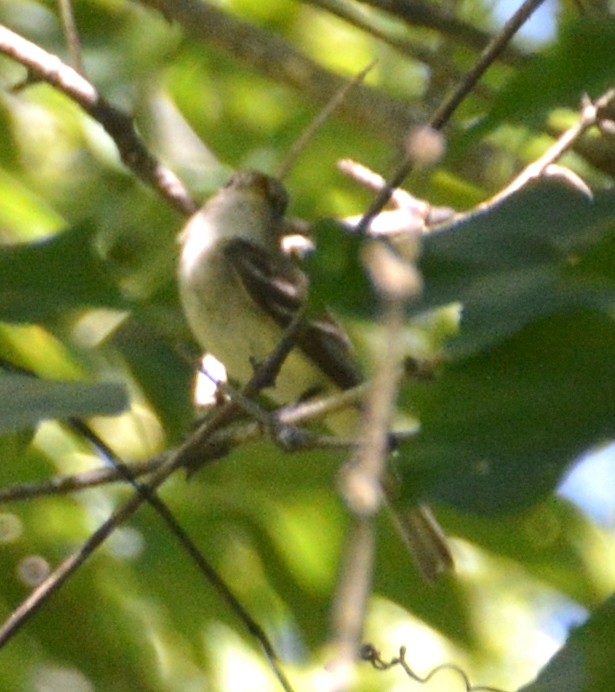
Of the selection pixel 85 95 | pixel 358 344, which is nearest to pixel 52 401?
pixel 85 95

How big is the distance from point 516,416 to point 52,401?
0.45m

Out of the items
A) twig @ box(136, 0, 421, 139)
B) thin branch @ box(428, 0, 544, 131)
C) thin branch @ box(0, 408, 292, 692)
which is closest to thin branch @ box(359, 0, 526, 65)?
twig @ box(136, 0, 421, 139)

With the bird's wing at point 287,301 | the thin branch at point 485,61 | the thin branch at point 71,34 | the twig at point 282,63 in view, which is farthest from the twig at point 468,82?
the bird's wing at point 287,301

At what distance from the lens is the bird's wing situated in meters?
3.93

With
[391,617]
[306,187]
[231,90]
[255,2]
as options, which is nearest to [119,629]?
[391,617]

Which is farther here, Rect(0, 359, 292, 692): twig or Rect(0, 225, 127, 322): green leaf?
Rect(0, 359, 292, 692): twig

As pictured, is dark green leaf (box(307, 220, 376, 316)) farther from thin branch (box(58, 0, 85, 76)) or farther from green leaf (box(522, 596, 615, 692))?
thin branch (box(58, 0, 85, 76))

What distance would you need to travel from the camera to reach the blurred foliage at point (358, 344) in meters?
1.12

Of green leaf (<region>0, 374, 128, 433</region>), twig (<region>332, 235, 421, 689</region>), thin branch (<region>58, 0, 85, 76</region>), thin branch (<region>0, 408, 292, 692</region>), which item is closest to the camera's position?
twig (<region>332, 235, 421, 689</region>)

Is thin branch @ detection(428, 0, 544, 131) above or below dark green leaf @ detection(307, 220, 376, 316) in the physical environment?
above

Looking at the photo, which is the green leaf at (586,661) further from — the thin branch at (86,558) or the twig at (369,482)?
the thin branch at (86,558)

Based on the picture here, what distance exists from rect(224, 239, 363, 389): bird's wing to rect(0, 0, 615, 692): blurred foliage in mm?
344

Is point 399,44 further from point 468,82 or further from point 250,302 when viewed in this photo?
point 468,82

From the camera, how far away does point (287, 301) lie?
14.1ft
